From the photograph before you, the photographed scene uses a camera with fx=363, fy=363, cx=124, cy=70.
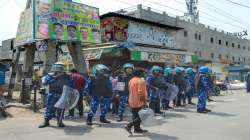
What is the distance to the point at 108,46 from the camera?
24.1 meters

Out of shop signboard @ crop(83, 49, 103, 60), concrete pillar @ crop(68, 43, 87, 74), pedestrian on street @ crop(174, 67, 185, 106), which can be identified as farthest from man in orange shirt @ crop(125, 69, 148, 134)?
shop signboard @ crop(83, 49, 103, 60)

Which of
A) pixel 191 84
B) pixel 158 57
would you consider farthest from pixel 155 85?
pixel 158 57

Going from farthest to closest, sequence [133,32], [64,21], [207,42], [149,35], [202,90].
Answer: [207,42] < [149,35] < [133,32] < [64,21] < [202,90]

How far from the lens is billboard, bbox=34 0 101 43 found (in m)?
16.2

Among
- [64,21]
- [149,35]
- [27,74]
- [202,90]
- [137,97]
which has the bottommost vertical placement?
[137,97]

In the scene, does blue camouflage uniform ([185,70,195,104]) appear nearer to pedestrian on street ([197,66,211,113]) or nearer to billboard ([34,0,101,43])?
pedestrian on street ([197,66,211,113])

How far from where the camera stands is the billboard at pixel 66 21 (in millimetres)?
16219

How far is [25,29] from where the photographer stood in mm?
17281

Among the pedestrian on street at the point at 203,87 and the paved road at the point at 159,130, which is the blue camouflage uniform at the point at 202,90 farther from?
the paved road at the point at 159,130

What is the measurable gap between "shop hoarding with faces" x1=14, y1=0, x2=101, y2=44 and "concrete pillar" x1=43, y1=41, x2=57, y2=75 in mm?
519

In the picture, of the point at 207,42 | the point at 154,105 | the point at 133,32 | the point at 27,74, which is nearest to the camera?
the point at 154,105

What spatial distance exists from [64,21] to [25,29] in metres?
1.91

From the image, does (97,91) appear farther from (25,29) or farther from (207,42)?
(207,42)

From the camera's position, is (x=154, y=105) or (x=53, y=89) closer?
(x=53, y=89)
